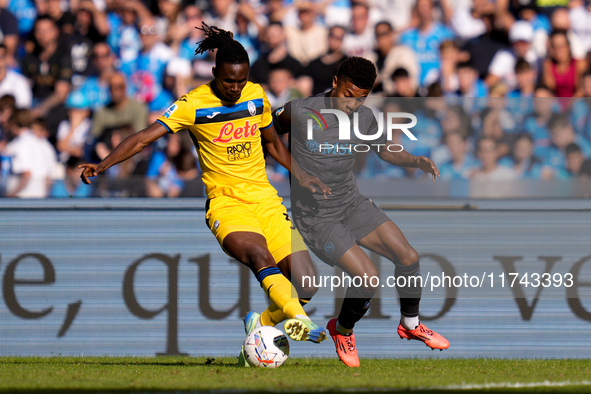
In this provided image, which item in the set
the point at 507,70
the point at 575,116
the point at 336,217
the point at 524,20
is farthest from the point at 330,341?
the point at 524,20

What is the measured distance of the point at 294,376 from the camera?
626 cm

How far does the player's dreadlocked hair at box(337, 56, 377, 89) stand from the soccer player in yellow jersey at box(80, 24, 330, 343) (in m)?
0.76

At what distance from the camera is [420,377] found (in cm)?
629

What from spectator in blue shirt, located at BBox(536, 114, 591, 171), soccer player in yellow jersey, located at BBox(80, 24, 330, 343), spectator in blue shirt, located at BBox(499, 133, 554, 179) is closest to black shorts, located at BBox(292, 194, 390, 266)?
soccer player in yellow jersey, located at BBox(80, 24, 330, 343)

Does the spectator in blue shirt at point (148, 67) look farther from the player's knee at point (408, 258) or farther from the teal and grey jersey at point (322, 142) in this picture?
the player's knee at point (408, 258)

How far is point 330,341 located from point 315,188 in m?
2.22

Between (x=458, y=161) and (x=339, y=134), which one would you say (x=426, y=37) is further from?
(x=339, y=134)

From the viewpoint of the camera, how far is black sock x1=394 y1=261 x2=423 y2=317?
7512 millimetres

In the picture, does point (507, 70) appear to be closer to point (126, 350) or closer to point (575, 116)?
point (575, 116)

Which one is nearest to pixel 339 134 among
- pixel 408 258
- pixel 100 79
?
pixel 408 258

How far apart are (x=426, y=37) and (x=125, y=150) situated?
6044 millimetres

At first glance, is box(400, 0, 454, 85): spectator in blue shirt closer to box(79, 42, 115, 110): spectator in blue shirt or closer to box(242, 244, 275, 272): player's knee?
box(79, 42, 115, 110): spectator in blue shirt

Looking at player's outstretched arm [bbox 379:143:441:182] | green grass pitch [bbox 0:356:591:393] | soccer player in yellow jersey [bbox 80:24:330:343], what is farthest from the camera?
player's outstretched arm [bbox 379:143:441:182]

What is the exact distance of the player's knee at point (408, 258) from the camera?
7.44m
